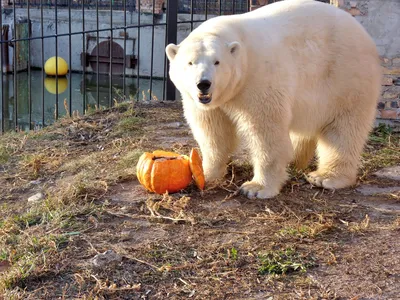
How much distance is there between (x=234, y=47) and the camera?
3.37 metres

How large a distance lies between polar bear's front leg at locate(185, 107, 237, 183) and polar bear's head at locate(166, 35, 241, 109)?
0.82 ft

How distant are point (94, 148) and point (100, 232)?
1995mm

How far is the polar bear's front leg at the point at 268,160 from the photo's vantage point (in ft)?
11.8

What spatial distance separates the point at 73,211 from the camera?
328cm

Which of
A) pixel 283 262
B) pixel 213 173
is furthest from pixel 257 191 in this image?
pixel 283 262

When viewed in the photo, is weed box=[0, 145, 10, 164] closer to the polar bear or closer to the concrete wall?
the polar bear

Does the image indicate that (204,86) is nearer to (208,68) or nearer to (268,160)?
(208,68)

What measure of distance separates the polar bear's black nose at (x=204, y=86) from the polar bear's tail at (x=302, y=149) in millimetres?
1312

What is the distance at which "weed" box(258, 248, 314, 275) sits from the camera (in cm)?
262

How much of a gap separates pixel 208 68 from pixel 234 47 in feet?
0.80

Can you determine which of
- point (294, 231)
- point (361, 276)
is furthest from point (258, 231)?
point (361, 276)

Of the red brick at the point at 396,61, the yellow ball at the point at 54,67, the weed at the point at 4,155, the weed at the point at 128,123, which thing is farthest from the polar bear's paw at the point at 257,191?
the yellow ball at the point at 54,67

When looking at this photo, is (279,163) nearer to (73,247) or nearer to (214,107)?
(214,107)

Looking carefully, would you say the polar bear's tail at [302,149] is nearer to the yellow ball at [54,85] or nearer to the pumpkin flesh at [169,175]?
the pumpkin flesh at [169,175]
